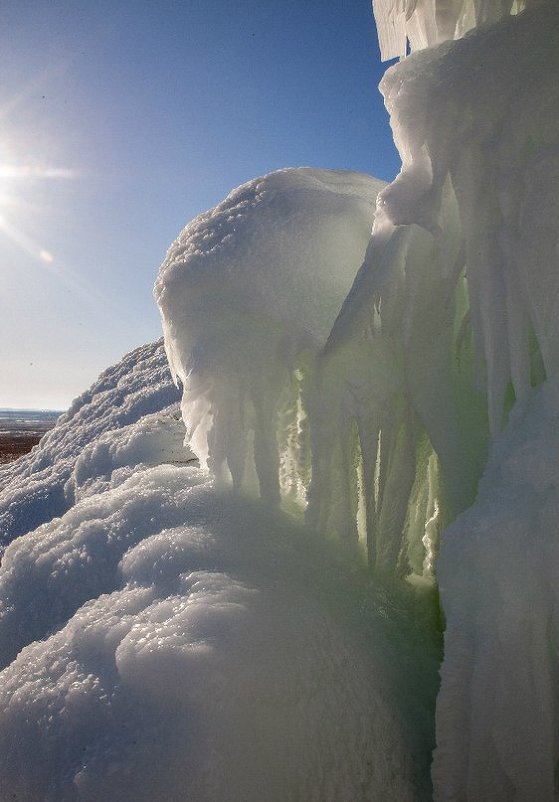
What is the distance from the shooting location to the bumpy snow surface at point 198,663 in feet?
5.03

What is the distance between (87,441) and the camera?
3998 millimetres

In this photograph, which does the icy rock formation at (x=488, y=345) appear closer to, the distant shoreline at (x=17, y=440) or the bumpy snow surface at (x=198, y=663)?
the bumpy snow surface at (x=198, y=663)

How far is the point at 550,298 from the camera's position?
6.21ft

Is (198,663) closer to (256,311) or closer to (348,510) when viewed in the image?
(348,510)

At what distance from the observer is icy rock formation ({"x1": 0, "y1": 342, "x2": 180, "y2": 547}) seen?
342 cm

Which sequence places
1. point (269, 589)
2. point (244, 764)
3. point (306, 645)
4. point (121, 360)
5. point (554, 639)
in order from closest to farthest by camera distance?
Answer: point (244, 764) < point (554, 639) < point (306, 645) < point (269, 589) < point (121, 360)

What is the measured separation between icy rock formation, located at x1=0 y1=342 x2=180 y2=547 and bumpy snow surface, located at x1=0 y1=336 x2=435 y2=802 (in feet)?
2.55

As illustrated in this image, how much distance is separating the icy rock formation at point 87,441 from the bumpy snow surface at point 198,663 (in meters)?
0.78

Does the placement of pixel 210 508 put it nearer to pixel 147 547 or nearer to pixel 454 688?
pixel 147 547

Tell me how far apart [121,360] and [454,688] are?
4.20 meters

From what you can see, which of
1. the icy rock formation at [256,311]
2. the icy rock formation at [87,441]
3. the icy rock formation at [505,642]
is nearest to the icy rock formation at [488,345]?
the icy rock formation at [505,642]

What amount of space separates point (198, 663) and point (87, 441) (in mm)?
2671

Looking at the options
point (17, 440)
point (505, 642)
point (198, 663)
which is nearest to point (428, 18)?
point (505, 642)

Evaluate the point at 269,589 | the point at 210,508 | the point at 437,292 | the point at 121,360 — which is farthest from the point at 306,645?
the point at 121,360
